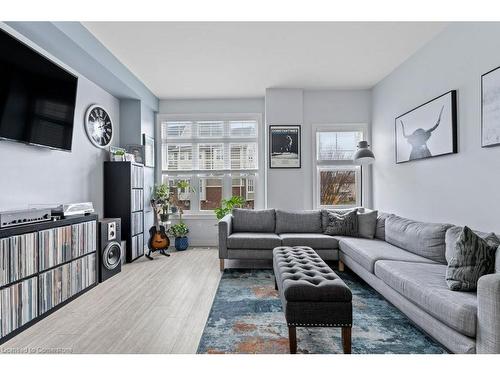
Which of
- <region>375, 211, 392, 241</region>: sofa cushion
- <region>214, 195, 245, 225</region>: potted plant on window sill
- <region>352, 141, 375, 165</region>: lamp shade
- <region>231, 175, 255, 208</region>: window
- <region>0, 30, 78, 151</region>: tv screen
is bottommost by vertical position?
<region>375, 211, 392, 241</region>: sofa cushion

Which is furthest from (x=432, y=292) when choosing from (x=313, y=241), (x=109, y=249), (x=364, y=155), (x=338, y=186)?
(x=109, y=249)

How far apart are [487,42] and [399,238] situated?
2.09 m

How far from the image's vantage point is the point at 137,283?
329cm

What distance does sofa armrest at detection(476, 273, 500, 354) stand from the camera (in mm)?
1474

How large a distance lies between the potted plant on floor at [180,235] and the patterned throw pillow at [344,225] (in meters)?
2.51

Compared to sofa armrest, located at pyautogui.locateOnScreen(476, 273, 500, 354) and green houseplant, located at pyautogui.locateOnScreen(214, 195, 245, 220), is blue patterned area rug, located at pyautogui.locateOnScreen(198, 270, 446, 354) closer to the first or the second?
sofa armrest, located at pyautogui.locateOnScreen(476, 273, 500, 354)

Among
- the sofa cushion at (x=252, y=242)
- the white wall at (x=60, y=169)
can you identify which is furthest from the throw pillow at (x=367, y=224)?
the white wall at (x=60, y=169)

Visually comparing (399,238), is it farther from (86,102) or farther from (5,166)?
(86,102)

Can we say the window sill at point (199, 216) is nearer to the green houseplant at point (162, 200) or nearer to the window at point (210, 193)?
the window at point (210, 193)

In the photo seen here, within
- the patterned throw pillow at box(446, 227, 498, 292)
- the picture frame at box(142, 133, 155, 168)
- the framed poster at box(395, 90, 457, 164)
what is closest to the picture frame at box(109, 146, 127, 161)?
the picture frame at box(142, 133, 155, 168)

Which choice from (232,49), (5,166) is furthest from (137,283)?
(232,49)

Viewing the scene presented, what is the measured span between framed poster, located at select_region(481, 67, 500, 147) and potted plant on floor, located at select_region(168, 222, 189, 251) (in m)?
4.36

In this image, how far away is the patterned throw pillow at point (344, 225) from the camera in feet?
12.9

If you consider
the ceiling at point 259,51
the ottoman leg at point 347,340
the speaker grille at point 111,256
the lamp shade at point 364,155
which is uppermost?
the ceiling at point 259,51
